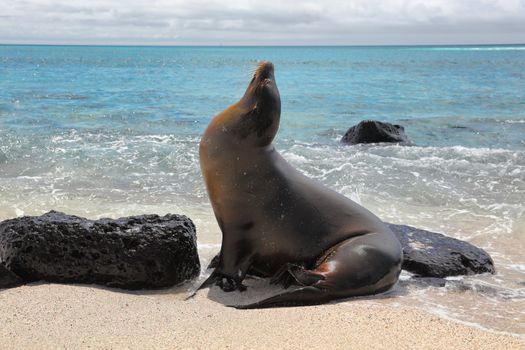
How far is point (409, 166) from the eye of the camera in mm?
10055

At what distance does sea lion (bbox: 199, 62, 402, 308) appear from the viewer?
177 inches

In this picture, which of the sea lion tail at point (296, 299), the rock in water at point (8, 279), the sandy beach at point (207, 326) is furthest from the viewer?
the rock in water at point (8, 279)

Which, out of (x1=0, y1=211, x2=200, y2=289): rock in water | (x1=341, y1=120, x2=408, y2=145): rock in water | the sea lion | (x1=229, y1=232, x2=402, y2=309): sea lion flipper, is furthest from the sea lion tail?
(x1=341, y1=120, x2=408, y2=145): rock in water

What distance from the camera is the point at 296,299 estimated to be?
415cm

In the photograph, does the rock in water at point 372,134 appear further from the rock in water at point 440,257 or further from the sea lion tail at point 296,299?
the sea lion tail at point 296,299

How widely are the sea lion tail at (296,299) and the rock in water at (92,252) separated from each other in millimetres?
746

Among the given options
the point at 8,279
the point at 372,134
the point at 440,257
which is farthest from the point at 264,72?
the point at 372,134

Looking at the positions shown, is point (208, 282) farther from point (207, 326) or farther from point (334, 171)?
point (334, 171)

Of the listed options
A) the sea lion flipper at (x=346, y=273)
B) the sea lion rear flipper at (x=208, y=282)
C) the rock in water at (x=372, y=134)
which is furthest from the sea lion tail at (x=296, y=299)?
the rock in water at (x=372, y=134)

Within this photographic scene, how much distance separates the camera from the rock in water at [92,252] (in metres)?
4.49

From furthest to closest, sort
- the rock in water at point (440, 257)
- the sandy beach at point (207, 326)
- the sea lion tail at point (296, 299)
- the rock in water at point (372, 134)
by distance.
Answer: the rock in water at point (372, 134) < the rock in water at point (440, 257) < the sea lion tail at point (296, 299) < the sandy beach at point (207, 326)

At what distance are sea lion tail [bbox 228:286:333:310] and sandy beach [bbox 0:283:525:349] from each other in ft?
0.44

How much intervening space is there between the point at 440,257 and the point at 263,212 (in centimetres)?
164

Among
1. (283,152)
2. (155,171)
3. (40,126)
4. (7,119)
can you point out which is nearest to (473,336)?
(155,171)
